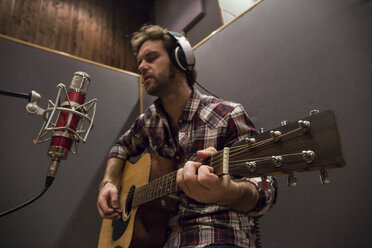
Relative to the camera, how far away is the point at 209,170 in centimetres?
73

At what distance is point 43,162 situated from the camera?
1517 mm

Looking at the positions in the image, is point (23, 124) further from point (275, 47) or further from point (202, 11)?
point (202, 11)

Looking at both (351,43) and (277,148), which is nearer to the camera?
(277,148)

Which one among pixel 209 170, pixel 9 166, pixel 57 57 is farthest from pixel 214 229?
pixel 57 57

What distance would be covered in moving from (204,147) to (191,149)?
0.06 m

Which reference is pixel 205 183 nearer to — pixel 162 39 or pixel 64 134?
pixel 64 134

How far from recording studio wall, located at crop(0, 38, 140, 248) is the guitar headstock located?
1168 mm

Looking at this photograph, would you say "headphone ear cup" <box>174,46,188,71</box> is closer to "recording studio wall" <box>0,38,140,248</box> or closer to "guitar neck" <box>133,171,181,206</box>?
"guitar neck" <box>133,171,181,206</box>

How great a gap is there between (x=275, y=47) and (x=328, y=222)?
0.81 meters

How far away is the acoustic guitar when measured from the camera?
534 millimetres

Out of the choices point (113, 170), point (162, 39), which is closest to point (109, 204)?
point (113, 170)

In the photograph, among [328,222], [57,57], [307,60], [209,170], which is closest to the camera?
[209,170]

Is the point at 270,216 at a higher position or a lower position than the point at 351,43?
lower

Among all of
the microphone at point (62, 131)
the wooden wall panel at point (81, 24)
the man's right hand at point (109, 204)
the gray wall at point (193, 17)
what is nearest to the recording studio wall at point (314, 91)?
the man's right hand at point (109, 204)
